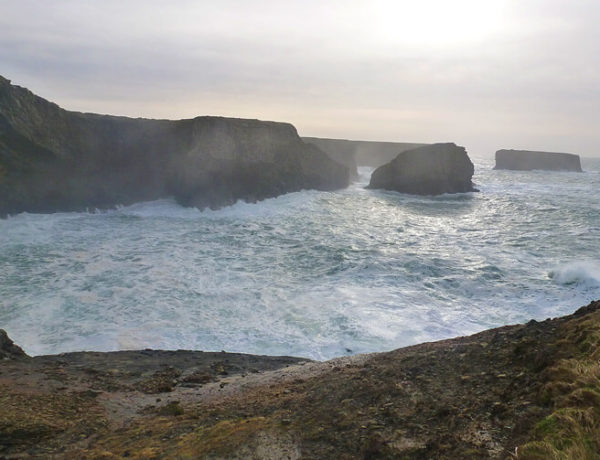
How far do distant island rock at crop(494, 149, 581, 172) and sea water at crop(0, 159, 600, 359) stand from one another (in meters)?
74.5

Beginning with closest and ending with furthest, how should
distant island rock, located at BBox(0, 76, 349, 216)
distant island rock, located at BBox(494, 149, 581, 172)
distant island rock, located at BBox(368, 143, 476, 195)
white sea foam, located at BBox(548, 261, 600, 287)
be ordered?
white sea foam, located at BBox(548, 261, 600, 287), distant island rock, located at BBox(0, 76, 349, 216), distant island rock, located at BBox(368, 143, 476, 195), distant island rock, located at BBox(494, 149, 581, 172)

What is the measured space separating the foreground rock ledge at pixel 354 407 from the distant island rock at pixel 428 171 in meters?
40.3

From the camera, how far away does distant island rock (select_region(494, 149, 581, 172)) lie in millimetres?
93000

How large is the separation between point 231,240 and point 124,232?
553 cm

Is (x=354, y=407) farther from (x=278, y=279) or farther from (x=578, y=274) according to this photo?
(x=578, y=274)

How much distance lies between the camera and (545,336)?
17.8 ft

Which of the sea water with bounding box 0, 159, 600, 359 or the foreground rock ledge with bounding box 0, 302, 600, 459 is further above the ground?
the foreground rock ledge with bounding box 0, 302, 600, 459

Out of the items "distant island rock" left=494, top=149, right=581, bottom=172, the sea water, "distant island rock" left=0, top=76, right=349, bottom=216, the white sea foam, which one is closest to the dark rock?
the sea water

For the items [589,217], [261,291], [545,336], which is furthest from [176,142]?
[545,336]

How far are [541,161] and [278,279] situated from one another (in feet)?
311

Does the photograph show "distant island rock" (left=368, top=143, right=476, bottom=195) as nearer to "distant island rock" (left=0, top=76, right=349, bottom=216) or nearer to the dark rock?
"distant island rock" (left=0, top=76, right=349, bottom=216)

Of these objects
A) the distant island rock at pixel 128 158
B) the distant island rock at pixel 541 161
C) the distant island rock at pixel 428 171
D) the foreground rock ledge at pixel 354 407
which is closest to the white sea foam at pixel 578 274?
the foreground rock ledge at pixel 354 407

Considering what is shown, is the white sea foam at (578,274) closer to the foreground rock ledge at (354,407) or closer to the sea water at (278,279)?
the sea water at (278,279)

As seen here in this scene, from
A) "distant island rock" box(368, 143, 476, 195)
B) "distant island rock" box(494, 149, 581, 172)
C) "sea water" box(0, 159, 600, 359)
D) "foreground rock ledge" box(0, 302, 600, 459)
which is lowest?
"sea water" box(0, 159, 600, 359)
